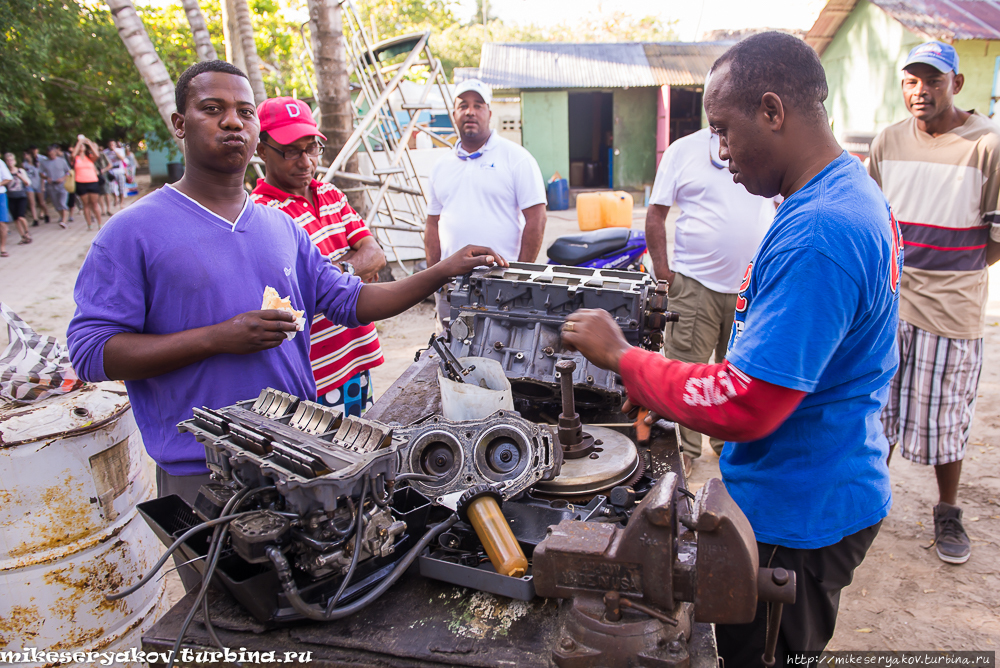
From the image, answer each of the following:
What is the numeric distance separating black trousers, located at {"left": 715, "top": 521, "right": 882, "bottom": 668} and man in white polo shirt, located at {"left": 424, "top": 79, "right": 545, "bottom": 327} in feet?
10.1

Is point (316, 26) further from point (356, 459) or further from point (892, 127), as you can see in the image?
point (356, 459)

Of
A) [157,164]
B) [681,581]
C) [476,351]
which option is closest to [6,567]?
[476,351]

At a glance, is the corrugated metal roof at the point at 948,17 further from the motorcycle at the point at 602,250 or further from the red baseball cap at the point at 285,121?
the red baseball cap at the point at 285,121

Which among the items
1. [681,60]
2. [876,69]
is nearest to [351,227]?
[876,69]

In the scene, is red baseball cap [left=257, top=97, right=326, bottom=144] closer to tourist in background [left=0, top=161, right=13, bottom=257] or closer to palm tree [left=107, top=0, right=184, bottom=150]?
palm tree [left=107, top=0, right=184, bottom=150]

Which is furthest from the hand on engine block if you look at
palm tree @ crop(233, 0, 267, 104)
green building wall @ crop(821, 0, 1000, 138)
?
green building wall @ crop(821, 0, 1000, 138)

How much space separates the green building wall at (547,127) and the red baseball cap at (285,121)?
54.6 feet

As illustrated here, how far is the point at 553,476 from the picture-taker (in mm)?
2031

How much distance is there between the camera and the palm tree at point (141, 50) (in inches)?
284

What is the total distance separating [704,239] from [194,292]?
3.15m

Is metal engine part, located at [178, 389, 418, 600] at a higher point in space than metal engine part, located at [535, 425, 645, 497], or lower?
higher

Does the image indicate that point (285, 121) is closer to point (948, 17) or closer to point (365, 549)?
point (365, 549)

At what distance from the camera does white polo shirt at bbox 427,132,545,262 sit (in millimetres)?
4633

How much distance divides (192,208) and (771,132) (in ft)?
5.59
